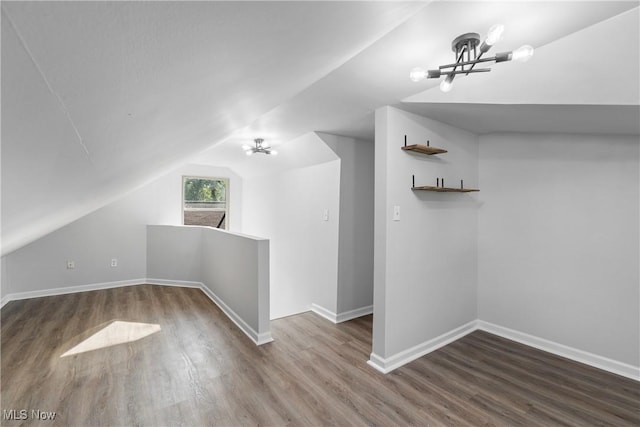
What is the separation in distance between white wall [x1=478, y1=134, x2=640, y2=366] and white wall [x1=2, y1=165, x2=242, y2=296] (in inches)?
197

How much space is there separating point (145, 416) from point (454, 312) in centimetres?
280

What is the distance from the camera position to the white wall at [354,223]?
11.3 ft

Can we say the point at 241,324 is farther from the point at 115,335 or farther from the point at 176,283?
the point at 176,283

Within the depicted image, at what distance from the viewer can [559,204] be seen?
2.71 meters

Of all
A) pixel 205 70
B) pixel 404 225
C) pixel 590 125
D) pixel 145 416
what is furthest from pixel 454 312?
pixel 205 70

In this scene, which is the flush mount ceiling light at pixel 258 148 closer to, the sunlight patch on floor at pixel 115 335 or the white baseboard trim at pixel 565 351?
the sunlight patch on floor at pixel 115 335

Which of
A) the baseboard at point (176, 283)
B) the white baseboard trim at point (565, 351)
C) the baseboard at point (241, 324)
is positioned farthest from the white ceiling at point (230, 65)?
the baseboard at point (176, 283)

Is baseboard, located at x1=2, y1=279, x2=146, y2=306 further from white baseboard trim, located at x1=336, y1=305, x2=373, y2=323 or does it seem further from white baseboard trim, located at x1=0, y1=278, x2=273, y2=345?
white baseboard trim, located at x1=336, y1=305, x2=373, y2=323

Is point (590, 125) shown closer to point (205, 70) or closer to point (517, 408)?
point (517, 408)

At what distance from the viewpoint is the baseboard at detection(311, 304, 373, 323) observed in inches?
134

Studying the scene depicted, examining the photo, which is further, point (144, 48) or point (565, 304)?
point (565, 304)

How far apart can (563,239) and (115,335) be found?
4.55 m

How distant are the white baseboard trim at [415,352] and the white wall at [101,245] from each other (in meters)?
4.30

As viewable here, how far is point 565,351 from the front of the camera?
264cm
